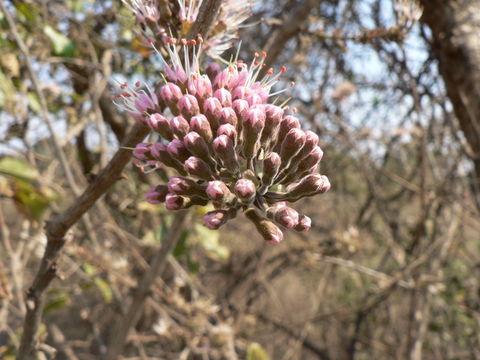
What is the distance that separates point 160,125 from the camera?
3.17ft

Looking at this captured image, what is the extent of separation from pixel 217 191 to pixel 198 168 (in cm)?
8

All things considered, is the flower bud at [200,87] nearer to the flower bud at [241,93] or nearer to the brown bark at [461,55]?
the flower bud at [241,93]

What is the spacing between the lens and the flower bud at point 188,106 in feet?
3.07

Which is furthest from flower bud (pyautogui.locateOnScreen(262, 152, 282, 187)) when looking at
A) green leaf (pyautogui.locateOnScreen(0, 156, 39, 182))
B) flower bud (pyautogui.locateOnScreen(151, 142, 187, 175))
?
green leaf (pyautogui.locateOnScreen(0, 156, 39, 182))

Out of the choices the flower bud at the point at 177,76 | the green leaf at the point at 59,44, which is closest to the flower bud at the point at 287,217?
the flower bud at the point at 177,76

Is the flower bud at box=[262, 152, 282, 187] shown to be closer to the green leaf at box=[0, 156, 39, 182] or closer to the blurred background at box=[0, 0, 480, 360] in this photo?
the blurred background at box=[0, 0, 480, 360]

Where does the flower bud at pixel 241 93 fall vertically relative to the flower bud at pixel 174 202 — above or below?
above

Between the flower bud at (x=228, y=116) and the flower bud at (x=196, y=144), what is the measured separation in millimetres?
71

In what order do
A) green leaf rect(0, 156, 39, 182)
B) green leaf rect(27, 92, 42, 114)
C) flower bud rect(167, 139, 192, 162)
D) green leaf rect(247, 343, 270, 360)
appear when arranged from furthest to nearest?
green leaf rect(247, 343, 270, 360) < green leaf rect(27, 92, 42, 114) < green leaf rect(0, 156, 39, 182) < flower bud rect(167, 139, 192, 162)

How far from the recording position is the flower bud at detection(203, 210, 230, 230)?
2.76 feet

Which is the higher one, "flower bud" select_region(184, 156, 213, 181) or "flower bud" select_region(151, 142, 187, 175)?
"flower bud" select_region(184, 156, 213, 181)

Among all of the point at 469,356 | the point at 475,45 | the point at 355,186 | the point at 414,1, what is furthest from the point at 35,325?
the point at 355,186

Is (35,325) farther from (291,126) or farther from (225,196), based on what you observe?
(291,126)

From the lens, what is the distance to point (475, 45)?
2137mm
